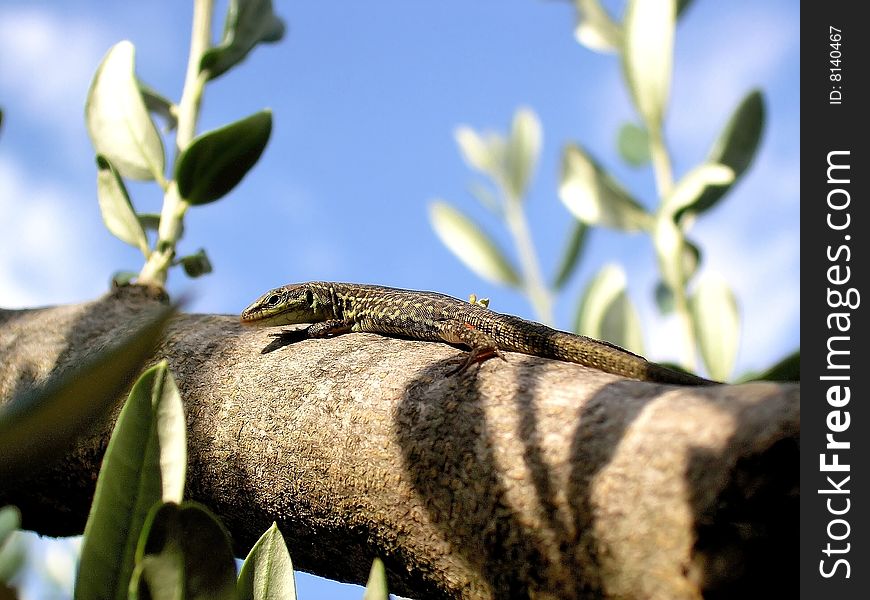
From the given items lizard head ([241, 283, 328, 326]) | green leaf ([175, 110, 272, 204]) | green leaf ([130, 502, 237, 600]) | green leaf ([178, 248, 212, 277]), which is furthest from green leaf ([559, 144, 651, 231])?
green leaf ([130, 502, 237, 600])

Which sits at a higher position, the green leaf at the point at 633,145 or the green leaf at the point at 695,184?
the green leaf at the point at 633,145

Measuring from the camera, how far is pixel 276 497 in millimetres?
1880

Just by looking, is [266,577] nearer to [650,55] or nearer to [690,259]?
[690,259]

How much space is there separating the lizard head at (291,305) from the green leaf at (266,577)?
2350 millimetres

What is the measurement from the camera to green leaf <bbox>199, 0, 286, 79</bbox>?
2918 millimetres

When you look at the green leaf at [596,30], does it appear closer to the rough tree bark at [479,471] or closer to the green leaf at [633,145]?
the green leaf at [633,145]

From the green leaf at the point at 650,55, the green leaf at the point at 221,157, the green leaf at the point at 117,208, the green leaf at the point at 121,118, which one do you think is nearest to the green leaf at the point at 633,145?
the green leaf at the point at 650,55

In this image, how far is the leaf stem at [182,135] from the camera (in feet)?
9.18

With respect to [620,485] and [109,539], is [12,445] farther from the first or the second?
[620,485]

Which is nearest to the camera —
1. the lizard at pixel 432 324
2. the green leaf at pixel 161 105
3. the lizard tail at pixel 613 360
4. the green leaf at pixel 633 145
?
the lizard tail at pixel 613 360

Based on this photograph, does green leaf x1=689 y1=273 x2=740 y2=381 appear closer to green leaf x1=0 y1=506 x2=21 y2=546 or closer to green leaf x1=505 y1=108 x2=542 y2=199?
green leaf x1=505 y1=108 x2=542 y2=199

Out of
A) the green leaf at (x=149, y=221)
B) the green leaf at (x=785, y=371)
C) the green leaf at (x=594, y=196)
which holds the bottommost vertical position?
the green leaf at (x=785, y=371)

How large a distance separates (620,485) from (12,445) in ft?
3.43

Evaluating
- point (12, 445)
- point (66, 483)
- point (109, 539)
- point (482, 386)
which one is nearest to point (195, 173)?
point (66, 483)
